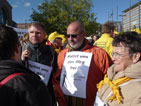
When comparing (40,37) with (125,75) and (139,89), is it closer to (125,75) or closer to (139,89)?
(125,75)

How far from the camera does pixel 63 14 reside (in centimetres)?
1992

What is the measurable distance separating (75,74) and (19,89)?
1225 millimetres

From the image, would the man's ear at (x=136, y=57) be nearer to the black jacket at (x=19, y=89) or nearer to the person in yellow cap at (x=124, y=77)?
the person in yellow cap at (x=124, y=77)

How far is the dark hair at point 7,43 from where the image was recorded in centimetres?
108

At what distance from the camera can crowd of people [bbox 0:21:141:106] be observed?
993 mm

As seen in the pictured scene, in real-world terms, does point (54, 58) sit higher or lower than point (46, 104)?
higher

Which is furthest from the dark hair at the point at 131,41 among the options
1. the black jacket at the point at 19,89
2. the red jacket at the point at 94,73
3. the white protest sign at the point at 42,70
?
the white protest sign at the point at 42,70

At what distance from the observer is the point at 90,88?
2104 mm

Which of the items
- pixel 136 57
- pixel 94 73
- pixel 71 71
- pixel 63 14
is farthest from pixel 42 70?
pixel 63 14

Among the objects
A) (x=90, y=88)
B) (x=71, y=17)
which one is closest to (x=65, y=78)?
(x=90, y=88)

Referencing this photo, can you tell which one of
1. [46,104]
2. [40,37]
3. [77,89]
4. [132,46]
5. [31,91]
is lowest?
[77,89]

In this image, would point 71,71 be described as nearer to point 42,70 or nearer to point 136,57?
point 42,70

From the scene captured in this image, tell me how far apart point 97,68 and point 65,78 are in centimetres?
50

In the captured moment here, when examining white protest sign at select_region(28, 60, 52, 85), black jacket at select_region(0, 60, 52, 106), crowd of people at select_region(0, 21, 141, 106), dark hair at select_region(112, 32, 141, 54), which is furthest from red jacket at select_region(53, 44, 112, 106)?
black jacket at select_region(0, 60, 52, 106)
